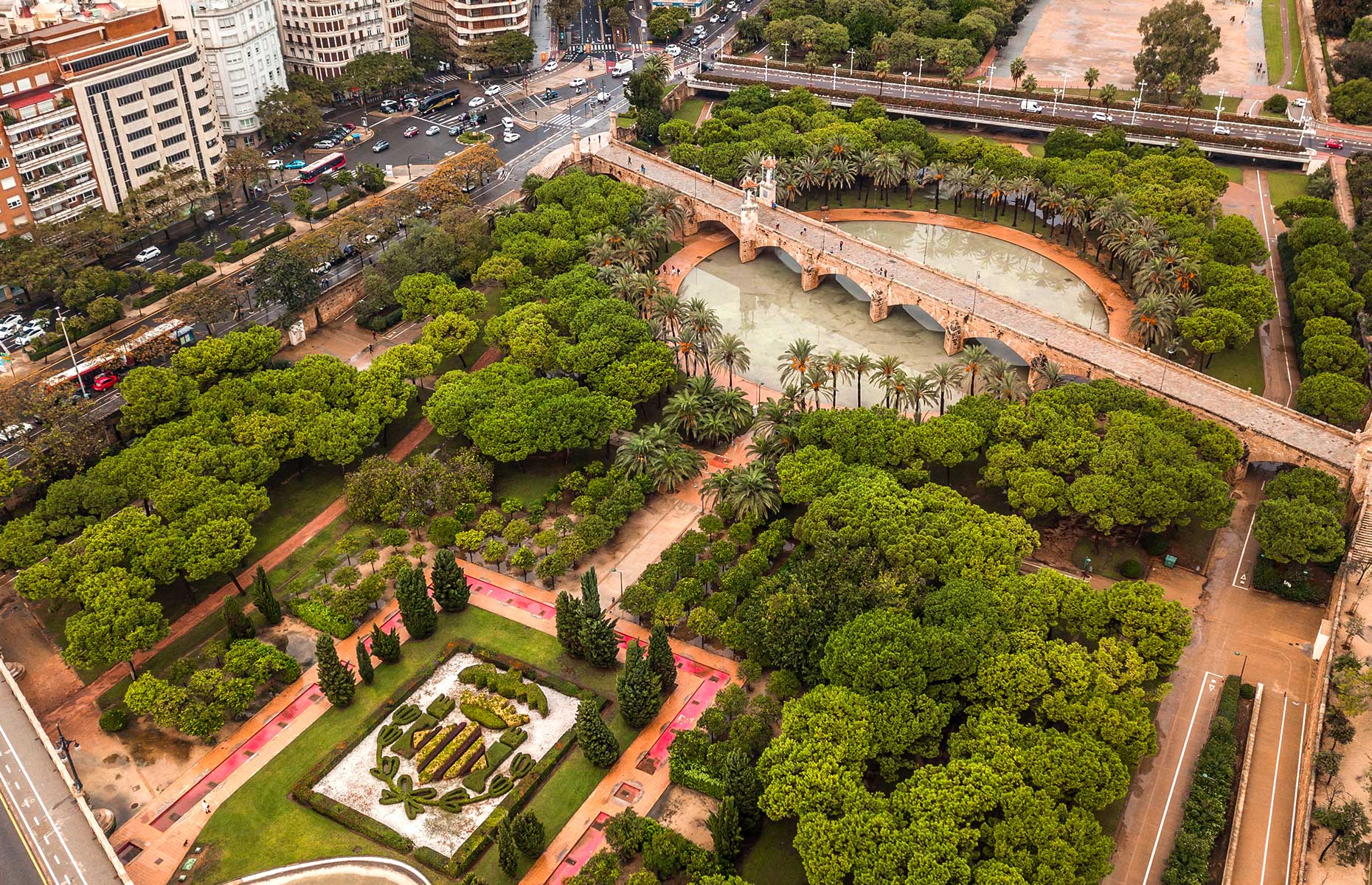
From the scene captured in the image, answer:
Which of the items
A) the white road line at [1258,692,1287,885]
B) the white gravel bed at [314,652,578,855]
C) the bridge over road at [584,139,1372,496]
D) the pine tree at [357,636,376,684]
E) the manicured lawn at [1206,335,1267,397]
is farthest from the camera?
the manicured lawn at [1206,335,1267,397]

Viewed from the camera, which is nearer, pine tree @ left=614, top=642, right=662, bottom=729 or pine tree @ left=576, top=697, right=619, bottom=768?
pine tree @ left=576, top=697, right=619, bottom=768

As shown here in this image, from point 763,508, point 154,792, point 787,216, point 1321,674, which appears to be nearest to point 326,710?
point 154,792

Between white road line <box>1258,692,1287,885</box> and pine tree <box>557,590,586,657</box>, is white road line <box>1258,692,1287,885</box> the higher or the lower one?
the lower one

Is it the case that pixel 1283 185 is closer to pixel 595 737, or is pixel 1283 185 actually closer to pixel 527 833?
pixel 595 737

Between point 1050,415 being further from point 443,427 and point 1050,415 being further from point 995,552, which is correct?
point 443,427

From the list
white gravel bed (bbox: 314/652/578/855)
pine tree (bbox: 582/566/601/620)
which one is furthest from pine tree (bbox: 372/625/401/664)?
pine tree (bbox: 582/566/601/620)

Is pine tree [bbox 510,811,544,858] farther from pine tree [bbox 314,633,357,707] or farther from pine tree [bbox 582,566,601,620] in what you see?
pine tree [bbox 314,633,357,707]

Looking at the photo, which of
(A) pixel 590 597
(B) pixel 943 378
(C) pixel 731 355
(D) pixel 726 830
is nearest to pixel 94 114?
(C) pixel 731 355

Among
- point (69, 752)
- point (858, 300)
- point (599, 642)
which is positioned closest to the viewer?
point (69, 752)
